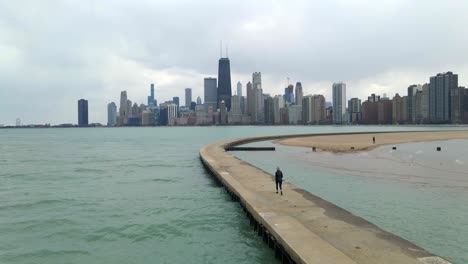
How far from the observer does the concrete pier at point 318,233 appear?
10422 mm

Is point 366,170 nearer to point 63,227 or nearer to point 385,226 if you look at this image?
point 385,226

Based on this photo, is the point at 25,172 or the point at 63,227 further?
A: the point at 25,172

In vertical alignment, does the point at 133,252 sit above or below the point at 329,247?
below

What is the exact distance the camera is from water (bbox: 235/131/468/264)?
15.3 m

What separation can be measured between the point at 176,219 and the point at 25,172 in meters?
27.6

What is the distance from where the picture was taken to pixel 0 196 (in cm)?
2598

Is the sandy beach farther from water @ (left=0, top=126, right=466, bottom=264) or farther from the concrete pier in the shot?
the concrete pier

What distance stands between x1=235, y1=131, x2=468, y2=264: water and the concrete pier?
2.57 m

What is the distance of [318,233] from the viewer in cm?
1255

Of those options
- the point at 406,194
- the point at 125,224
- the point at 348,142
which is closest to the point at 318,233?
the point at 125,224

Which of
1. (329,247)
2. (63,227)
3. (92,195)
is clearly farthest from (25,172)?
(329,247)

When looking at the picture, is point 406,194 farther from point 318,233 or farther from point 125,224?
point 125,224

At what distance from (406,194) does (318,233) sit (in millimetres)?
12670

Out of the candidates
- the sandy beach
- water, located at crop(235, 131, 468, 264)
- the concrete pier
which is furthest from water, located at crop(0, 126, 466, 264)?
the sandy beach
